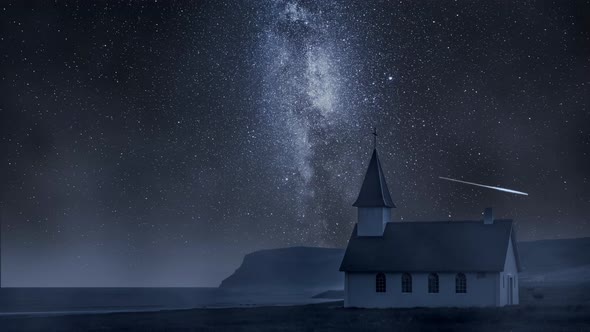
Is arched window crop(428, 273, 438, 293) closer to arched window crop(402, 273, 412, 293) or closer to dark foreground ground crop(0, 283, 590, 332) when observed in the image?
arched window crop(402, 273, 412, 293)

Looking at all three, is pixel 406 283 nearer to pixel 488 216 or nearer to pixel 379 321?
pixel 488 216

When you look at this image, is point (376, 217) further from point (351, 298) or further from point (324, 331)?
point (324, 331)

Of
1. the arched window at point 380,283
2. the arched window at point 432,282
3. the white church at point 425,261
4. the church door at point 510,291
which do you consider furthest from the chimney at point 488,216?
the arched window at point 380,283

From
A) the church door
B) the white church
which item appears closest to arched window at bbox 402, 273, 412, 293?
the white church

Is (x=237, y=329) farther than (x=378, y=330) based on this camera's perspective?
Yes

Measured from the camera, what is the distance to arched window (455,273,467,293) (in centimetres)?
6406

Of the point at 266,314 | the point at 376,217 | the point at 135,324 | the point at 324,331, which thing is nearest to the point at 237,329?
the point at 324,331

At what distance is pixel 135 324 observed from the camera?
174ft

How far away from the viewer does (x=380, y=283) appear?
66.5 metres

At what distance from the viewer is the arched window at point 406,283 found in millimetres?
65375

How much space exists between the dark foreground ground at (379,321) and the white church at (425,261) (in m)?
3.54

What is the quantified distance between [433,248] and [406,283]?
3.60m

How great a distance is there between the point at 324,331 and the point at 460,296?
76.2ft

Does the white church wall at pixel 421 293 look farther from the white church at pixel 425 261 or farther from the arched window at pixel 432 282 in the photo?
the arched window at pixel 432 282
